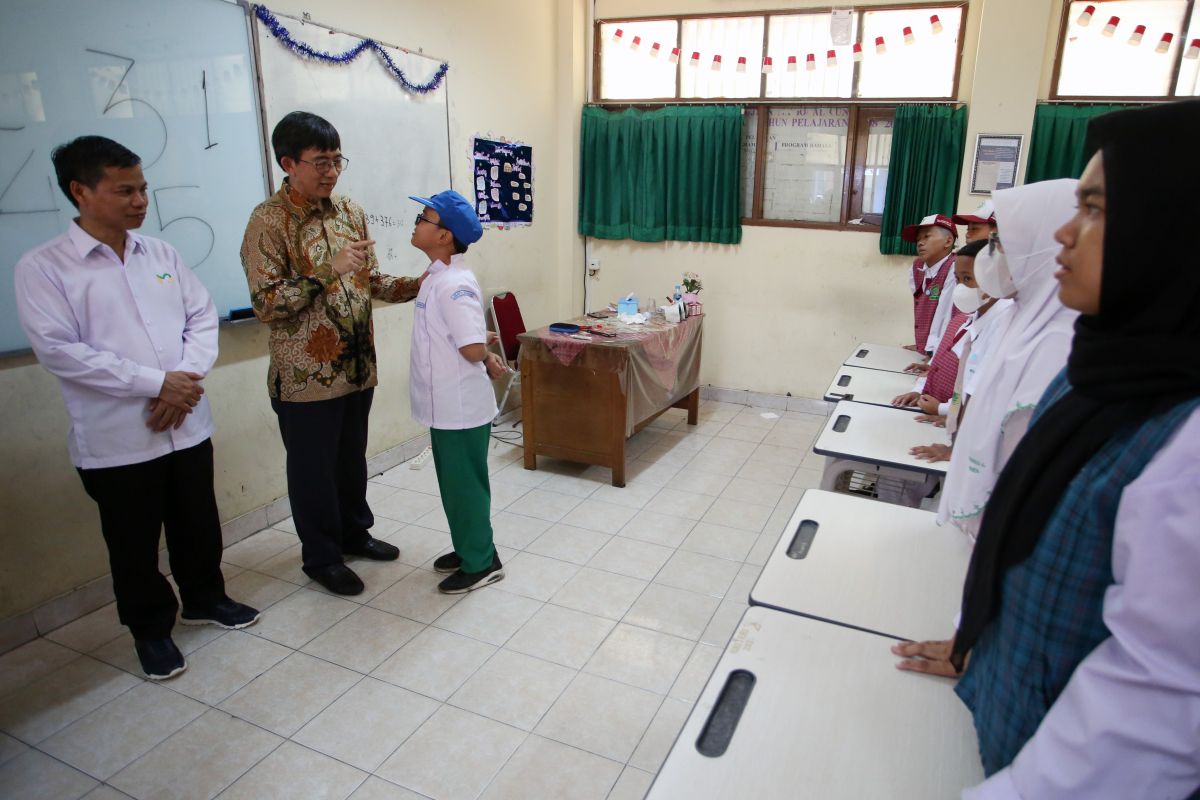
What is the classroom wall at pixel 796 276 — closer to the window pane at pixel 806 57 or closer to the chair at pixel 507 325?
the window pane at pixel 806 57

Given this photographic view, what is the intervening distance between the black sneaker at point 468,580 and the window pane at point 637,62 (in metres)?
3.85

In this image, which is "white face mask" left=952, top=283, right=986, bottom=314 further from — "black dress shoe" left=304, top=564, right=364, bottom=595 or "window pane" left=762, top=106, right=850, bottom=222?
"window pane" left=762, top=106, right=850, bottom=222

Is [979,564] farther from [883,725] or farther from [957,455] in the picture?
[957,455]

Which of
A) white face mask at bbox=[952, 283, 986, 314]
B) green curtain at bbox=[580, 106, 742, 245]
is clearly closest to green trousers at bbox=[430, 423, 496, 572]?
white face mask at bbox=[952, 283, 986, 314]

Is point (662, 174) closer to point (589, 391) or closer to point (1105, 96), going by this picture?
point (589, 391)

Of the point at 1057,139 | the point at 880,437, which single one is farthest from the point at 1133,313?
the point at 1057,139

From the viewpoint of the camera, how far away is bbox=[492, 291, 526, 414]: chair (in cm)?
451

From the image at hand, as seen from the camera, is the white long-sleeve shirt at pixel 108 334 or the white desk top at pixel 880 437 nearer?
the white long-sleeve shirt at pixel 108 334

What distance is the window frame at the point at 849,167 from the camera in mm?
4625

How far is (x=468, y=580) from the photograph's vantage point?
8.86 feet

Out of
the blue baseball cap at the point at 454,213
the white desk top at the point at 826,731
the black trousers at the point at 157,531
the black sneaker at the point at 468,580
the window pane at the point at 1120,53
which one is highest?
the window pane at the point at 1120,53

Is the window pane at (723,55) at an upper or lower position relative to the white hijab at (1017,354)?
upper

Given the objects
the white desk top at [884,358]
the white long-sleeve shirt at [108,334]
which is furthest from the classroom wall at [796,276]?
the white long-sleeve shirt at [108,334]

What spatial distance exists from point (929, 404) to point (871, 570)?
134 cm
